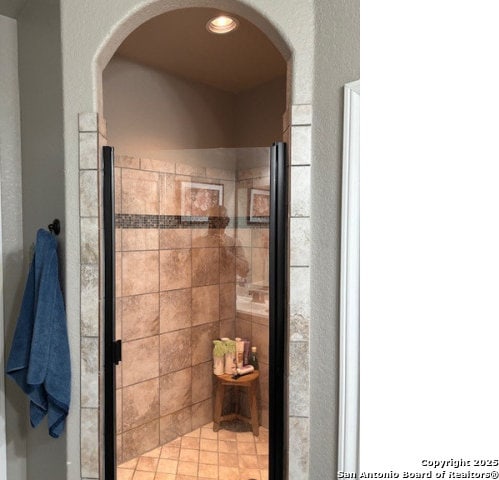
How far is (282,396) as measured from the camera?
1060 millimetres

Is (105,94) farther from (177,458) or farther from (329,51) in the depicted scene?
(177,458)

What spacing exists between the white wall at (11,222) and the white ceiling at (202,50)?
0.77 m

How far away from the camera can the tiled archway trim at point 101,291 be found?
95 cm

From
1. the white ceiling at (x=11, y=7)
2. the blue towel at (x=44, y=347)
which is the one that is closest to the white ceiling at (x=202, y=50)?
the white ceiling at (x=11, y=7)

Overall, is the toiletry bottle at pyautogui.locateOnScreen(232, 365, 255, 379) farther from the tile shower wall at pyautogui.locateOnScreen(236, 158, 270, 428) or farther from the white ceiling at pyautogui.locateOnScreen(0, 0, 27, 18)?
the white ceiling at pyautogui.locateOnScreen(0, 0, 27, 18)

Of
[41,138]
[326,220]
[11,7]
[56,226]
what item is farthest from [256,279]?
[11,7]

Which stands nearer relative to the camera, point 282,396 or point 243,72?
point 282,396

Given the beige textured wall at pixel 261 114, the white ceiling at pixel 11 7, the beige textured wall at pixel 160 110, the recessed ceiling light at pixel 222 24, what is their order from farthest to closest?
1. the beige textured wall at pixel 261 114
2. the beige textured wall at pixel 160 110
3. the recessed ceiling light at pixel 222 24
4. the white ceiling at pixel 11 7

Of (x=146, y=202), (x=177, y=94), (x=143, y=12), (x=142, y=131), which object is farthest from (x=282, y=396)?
(x=177, y=94)

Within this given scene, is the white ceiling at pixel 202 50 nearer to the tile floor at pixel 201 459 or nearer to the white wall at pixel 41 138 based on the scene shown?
the white wall at pixel 41 138

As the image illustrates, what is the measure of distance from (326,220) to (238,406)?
0.81 meters

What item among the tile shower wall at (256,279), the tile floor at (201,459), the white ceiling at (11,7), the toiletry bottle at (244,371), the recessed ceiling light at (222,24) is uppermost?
the recessed ceiling light at (222,24)

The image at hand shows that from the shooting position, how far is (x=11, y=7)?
120 cm
